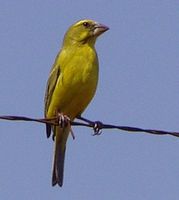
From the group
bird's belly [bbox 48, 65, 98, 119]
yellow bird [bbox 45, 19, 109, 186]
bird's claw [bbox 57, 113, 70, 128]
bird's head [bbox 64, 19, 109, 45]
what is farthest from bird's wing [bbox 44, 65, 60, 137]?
bird's claw [bbox 57, 113, 70, 128]

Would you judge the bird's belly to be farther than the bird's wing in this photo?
No

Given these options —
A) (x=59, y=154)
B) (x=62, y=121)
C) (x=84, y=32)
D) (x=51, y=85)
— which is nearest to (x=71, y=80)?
(x=51, y=85)

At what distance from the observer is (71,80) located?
30.3 ft

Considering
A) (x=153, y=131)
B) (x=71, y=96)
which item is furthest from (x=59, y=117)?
(x=153, y=131)

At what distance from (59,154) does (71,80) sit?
1.31 m

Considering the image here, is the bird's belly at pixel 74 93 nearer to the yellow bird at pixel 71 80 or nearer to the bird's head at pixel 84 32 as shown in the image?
the yellow bird at pixel 71 80

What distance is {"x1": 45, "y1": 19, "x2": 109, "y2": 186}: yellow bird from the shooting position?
30.2ft

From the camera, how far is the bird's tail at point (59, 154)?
966 centimetres

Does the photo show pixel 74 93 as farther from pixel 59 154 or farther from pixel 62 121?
pixel 59 154

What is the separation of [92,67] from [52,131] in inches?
45.3

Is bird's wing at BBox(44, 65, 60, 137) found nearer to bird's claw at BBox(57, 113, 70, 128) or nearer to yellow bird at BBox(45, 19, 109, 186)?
yellow bird at BBox(45, 19, 109, 186)

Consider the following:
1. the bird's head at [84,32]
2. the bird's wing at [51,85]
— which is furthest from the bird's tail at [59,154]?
the bird's head at [84,32]

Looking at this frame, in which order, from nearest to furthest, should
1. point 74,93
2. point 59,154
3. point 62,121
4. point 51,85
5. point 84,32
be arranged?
1. point 62,121
2. point 74,93
3. point 51,85
4. point 59,154
5. point 84,32

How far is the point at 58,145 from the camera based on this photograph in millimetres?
10055
